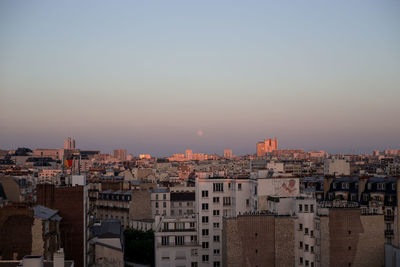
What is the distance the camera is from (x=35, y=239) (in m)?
39.1

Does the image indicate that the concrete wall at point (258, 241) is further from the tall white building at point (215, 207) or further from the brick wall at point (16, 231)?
the brick wall at point (16, 231)

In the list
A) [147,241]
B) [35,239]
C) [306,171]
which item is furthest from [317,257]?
[306,171]

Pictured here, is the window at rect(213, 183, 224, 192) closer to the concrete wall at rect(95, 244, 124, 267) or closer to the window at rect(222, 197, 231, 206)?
the window at rect(222, 197, 231, 206)

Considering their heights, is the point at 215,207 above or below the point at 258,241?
above

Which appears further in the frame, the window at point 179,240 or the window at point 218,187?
the window at point 218,187

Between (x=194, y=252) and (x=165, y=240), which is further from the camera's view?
(x=194, y=252)

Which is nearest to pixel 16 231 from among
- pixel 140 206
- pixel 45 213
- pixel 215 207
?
pixel 45 213

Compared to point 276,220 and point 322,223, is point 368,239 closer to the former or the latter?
point 322,223

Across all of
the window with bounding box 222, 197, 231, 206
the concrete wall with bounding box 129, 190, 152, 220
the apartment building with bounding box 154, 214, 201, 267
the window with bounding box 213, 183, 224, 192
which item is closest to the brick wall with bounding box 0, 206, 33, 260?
the apartment building with bounding box 154, 214, 201, 267

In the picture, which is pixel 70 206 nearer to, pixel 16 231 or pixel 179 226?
pixel 16 231

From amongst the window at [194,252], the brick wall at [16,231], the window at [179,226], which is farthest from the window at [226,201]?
the brick wall at [16,231]

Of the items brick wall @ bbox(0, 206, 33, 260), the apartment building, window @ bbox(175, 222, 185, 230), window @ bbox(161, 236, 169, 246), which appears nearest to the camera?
brick wall @ bbox(0, 206, 33, 260)

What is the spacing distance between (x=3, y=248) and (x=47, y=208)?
8.13 metres

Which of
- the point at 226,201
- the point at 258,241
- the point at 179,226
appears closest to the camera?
the point at 258,241
